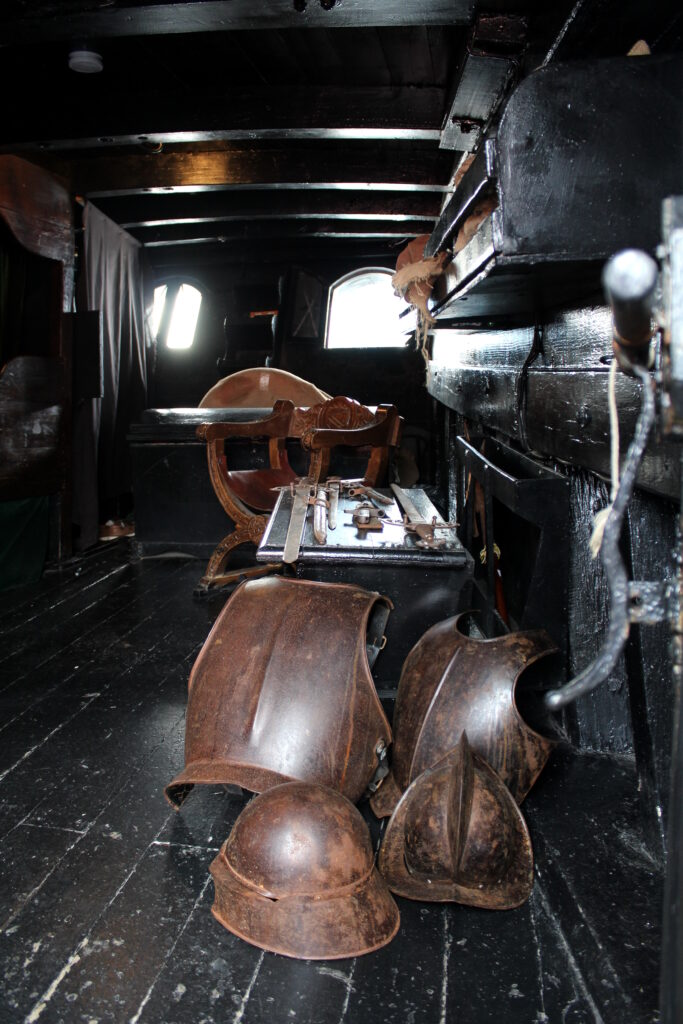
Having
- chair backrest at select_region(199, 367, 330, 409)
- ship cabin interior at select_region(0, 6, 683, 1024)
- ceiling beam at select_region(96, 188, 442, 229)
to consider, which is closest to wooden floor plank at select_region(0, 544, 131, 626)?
ship cabin interior at select_region(0, 6, 683, 1024)

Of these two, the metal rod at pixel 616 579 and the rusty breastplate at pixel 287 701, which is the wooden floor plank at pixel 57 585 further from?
the metal rod at pixel 616 579

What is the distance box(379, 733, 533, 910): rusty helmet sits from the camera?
209 centimetres

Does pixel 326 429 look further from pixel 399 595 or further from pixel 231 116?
pixel 231 116

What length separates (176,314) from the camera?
9.89m

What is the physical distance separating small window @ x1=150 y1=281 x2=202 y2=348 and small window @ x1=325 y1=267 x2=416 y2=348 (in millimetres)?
1753

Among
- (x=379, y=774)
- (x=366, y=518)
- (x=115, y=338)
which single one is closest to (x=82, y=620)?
(x=366, y=518)

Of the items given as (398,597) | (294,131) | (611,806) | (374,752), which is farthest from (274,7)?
(611,806)

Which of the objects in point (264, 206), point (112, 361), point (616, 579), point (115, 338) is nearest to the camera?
point (616, 579)

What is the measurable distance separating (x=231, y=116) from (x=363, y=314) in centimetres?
470

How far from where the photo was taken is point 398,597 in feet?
10.9

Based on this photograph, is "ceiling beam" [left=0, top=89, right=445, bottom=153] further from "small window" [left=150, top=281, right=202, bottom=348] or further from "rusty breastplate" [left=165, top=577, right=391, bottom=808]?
"small window" [left=150, top=281, right=202, bottom=348]

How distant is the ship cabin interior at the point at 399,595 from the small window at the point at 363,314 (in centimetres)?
368

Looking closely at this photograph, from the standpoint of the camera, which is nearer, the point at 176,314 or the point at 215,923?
the point at 215,923

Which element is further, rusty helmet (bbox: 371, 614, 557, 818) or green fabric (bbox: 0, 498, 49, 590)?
green fabric (bbox: 0, 498, 49, 590)
